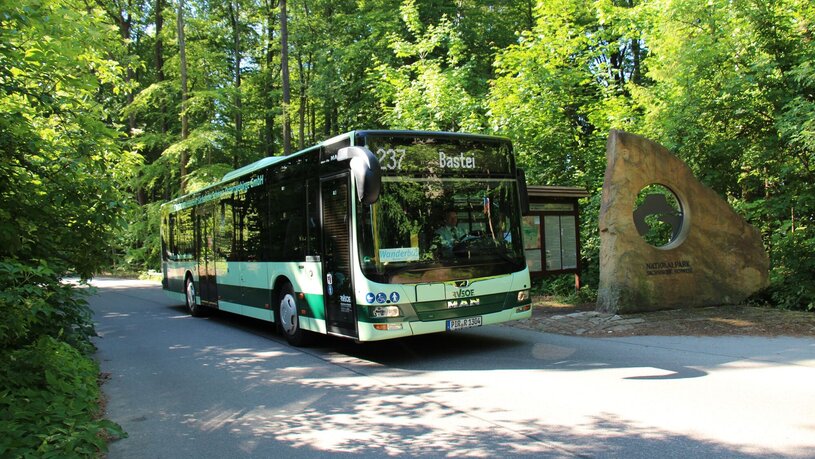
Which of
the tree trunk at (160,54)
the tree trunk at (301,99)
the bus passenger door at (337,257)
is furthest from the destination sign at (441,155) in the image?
the tree trunk at (160,54)

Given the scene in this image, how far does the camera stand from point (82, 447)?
13.9 feet

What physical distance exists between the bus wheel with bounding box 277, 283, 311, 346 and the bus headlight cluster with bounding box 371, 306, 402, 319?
7.92ft

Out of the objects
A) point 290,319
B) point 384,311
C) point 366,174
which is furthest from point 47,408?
point 290,319

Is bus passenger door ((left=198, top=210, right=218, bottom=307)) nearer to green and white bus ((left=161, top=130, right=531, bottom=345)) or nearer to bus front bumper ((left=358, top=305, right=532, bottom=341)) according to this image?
green and white bus ((left=161, top=130, right=531, bottom=345))

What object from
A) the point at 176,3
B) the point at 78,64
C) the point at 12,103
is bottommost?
the point at 12,103

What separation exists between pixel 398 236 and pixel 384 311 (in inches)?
38.3

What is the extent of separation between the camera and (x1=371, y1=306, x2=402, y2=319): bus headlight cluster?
24.4 feet

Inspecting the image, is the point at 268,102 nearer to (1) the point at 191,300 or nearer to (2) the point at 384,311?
(1) the point at 191,300

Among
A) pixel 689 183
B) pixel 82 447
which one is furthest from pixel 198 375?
pixel 689 183

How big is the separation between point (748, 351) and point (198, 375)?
24.1ft

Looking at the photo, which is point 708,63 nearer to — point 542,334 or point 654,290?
point 654,290

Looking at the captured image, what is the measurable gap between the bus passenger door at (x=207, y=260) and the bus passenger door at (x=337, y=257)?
582 centimetres

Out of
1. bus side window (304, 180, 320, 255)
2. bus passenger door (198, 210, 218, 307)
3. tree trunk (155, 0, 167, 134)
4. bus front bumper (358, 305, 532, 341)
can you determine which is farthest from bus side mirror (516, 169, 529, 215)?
tree trunk (155, 0, 167, 134)

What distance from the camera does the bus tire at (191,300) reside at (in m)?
15.0
